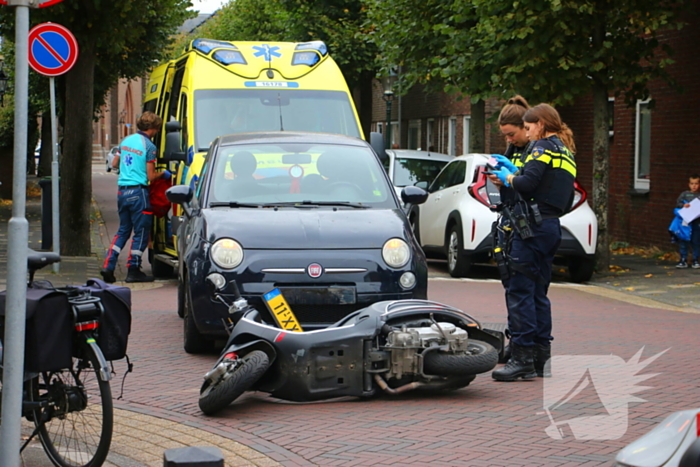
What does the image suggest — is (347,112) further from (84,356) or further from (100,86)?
(100,86)

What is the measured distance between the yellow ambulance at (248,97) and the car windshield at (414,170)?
4.89 m

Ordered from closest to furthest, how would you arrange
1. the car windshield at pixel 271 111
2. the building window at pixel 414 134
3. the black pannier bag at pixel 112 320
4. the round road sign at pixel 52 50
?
the black pannier bag at pixel 112 320 → the car windshield at pixel 271 111 → the round road sign at pixel 52 50 → the building window at pixel 414 134

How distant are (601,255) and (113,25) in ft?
24.8

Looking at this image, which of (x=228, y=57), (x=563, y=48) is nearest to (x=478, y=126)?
(x=563, y=48)

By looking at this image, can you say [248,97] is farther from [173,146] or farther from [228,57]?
[173,146]

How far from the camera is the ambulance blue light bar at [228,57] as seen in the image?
12.3 meters

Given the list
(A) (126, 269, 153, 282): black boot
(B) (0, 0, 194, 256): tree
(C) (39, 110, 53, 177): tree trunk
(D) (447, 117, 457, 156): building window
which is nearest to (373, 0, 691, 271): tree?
(B) (0, 0, 194, 256): tree

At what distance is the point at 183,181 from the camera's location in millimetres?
11562

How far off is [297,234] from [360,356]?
157 cm

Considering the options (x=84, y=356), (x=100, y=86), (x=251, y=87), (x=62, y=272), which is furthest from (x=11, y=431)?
(x=100, y=86)

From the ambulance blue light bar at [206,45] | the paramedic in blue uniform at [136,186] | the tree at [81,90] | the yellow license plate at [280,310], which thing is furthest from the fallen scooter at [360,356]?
the tree at [81,90]

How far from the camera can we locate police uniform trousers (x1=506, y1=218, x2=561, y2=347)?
693cm

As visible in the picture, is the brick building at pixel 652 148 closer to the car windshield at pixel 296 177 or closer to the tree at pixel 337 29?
the car windshield at pixel 296 177

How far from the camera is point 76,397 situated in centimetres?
488
